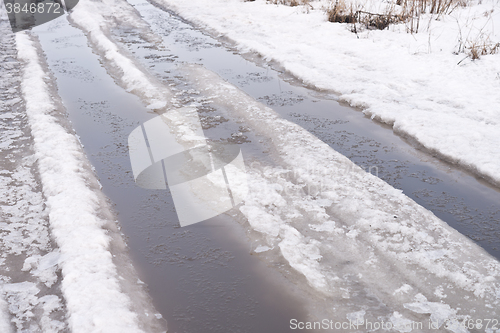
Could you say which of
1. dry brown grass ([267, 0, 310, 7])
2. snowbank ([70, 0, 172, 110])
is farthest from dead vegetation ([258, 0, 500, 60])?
snowbank ([70, 0, 172, 110])

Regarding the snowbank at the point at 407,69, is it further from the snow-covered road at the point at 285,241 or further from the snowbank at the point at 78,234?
the snowbank at the point at 78,234

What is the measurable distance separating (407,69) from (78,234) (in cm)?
570

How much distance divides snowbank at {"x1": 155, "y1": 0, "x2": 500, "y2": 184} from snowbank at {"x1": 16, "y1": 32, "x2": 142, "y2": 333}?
3465mm

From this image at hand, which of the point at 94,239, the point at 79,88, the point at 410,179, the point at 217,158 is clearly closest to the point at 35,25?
the point at 79,88

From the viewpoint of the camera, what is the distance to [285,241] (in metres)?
3.00

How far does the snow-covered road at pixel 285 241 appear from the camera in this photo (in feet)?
8.01

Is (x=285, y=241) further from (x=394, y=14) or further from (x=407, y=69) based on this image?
(x=394, y=14)

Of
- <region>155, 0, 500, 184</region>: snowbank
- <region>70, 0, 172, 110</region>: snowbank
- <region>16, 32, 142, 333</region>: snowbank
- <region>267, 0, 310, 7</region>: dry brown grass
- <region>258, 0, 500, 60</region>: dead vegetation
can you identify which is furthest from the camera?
<region>267, 0, 310, 7</region>: dry brown grass

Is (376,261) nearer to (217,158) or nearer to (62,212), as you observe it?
(217,158)

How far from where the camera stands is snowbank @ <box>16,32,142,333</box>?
2359mm

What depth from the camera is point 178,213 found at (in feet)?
11.0

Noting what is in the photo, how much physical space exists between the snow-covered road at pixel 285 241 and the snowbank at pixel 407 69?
1.26 metres

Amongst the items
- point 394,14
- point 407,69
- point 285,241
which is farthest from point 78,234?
point 394,14

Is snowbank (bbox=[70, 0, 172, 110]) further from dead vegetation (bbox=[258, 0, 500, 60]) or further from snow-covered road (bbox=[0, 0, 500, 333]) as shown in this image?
dead vegetation (bbox=[258, 0, 500, 60])
